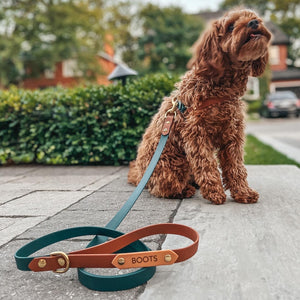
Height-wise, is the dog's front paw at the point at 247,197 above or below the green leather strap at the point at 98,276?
below

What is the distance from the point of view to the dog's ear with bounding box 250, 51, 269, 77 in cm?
308

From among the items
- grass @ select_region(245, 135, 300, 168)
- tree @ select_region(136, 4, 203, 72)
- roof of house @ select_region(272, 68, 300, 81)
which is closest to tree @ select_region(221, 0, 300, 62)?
roof of house @ select_region(272, 68, 300, 81)

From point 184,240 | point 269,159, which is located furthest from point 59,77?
point 184,240

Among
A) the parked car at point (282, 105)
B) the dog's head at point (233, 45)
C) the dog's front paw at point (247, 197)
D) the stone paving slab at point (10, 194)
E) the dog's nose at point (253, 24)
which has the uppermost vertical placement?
the dog's nose at point (253, 24)

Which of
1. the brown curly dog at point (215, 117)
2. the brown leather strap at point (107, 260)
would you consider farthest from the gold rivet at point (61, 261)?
the brown curly dog at point (215, 117)

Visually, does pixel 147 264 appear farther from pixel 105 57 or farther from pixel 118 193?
pixel 105 57

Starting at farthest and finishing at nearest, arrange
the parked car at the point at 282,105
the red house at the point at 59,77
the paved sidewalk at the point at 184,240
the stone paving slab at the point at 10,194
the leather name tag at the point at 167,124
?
the red house at the point at 59,77, the parked car at the point at 282,105, the stone paving slab at the point at 10,194, the leather name tag at the point at 167,124, the paved sidewalk at the point at 184,240

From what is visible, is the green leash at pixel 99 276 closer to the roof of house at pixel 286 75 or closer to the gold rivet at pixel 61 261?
the gold rivet at pixel 61 261

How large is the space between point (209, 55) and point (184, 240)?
4.99 ft

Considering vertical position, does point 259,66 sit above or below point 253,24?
below

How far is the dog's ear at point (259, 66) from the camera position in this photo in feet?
10.1

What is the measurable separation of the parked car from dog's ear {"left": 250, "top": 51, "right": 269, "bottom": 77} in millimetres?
20964

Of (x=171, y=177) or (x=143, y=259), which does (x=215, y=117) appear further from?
(x=143, y=259)

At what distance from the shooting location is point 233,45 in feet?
9.07
